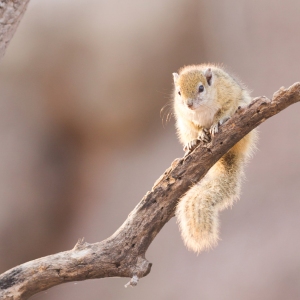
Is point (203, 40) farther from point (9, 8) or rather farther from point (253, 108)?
point (9, 8)

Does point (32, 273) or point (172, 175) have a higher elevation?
point (172, 175)

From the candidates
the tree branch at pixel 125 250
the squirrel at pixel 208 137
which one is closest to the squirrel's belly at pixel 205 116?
the squirrel at pixel 208 137

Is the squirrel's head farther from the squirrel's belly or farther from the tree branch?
the tree branch

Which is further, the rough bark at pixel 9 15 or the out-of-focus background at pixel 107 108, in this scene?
the out-of-focus background at pixel 107 108

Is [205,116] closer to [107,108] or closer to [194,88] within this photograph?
[194,88]

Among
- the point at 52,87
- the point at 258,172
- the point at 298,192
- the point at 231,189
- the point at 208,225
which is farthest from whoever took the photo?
the point at 52,87

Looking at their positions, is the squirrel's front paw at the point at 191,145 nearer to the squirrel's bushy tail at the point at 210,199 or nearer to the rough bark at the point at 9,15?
the squirrel's bushy tail at the point at 210,199

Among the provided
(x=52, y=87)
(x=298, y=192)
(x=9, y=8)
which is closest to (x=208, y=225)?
(x=9, y=8)
